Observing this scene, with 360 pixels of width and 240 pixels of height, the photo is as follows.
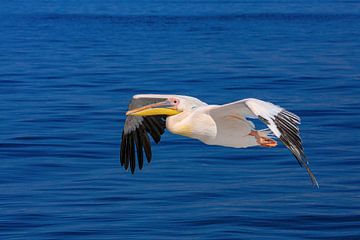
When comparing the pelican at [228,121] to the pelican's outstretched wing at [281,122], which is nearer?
the pelican's outstretched wing at [281,122]

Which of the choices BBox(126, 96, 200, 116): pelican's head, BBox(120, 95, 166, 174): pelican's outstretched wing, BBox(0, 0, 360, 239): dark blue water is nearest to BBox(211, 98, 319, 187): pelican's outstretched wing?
BBox(126, 96, 200, 116): pelican's head

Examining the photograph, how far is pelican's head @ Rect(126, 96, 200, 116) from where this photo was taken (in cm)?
970

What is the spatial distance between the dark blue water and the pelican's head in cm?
200

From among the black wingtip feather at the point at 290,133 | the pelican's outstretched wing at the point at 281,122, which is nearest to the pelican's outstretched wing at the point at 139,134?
the pelican's outstretched wing at the point at 281,122

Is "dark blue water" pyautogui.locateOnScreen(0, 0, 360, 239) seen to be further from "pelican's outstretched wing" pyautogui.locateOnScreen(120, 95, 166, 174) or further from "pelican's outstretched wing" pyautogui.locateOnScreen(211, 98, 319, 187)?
"pelican's outstretched wing" pyautogui.locateOnScreen(211, 98, 319, 187)

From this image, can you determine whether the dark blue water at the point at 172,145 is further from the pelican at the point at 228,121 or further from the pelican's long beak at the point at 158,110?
the pelican at the point at 228,121

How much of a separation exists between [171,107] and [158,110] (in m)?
0.13

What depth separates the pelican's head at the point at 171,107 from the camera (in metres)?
9.70

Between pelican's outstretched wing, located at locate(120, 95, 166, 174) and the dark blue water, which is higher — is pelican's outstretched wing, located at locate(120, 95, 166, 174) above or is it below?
above

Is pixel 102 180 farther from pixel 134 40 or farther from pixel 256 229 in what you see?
pixel 134 40

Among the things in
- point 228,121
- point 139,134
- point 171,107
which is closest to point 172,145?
point 139,134

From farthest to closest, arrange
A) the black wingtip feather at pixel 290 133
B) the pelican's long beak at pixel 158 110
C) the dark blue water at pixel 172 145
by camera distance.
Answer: the dark blue water at pixel 172 145, the pelican's long beak at pixel 158 110, the black wingtip feather at pixel 290 133

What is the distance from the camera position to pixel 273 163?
1516 centimetres

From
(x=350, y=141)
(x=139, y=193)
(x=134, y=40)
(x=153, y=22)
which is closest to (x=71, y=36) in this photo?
(x=134, y=40)
